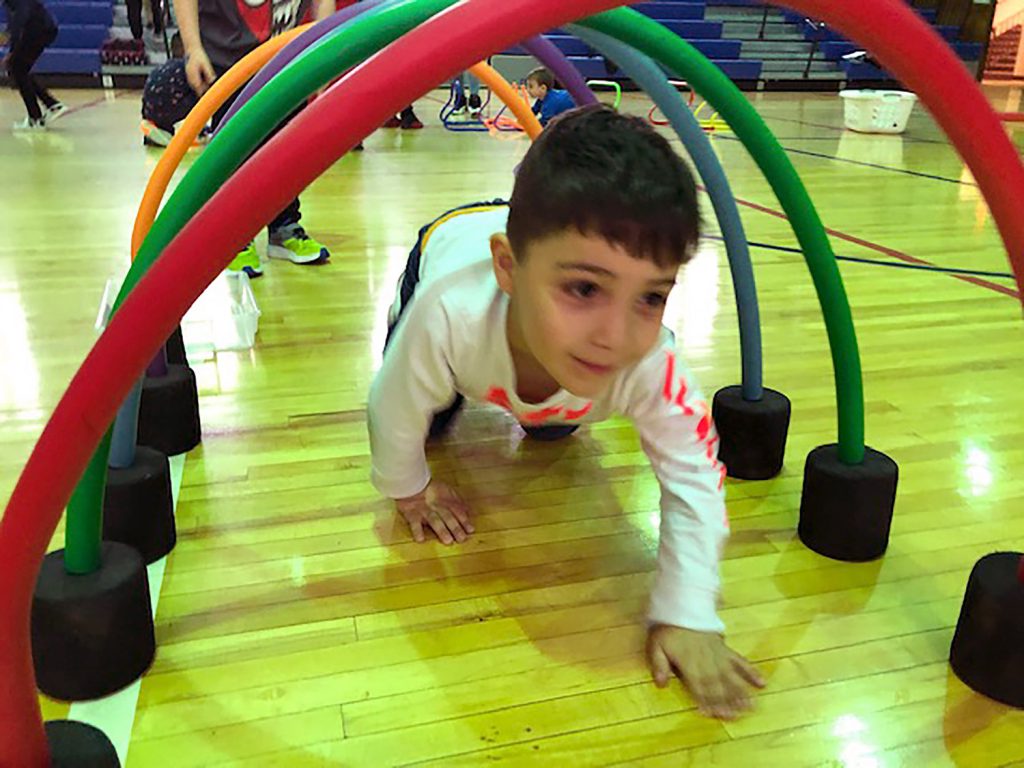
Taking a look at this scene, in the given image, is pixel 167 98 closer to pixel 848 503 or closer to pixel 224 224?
pixel 848 503

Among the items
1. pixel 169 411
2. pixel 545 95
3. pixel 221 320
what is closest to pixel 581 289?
pixel 169 411

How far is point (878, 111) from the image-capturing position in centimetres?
568

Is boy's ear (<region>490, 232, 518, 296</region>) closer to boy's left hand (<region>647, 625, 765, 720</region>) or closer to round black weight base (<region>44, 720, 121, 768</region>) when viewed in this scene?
boy's left hand (<region>647, 625, 765, 720</region>)

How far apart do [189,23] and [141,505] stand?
1646mm

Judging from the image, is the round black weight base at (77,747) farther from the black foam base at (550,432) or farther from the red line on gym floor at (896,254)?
the red line on gym floor at (896,254)

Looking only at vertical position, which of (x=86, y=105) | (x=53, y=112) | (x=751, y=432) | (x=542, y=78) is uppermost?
(x=542, y=78)

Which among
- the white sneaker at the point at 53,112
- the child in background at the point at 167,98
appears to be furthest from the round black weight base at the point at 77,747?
the white sneaker at the point at 53,112

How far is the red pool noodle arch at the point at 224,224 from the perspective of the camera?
1.64 feet

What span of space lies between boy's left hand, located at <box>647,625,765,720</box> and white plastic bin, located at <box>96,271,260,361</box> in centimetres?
111

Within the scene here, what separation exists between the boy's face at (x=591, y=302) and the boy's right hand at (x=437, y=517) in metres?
0.37

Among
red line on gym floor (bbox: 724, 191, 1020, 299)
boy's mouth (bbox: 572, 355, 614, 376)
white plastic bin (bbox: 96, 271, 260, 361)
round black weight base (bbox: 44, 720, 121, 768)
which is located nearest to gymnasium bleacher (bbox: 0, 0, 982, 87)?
red line on gym floor (bbox: 724, 191, 1020, 299)

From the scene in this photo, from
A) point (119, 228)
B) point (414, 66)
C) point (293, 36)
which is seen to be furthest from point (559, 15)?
point (119, 228)

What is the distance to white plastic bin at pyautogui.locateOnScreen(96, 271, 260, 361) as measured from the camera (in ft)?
5.62

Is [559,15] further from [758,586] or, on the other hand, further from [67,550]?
[758,586]
